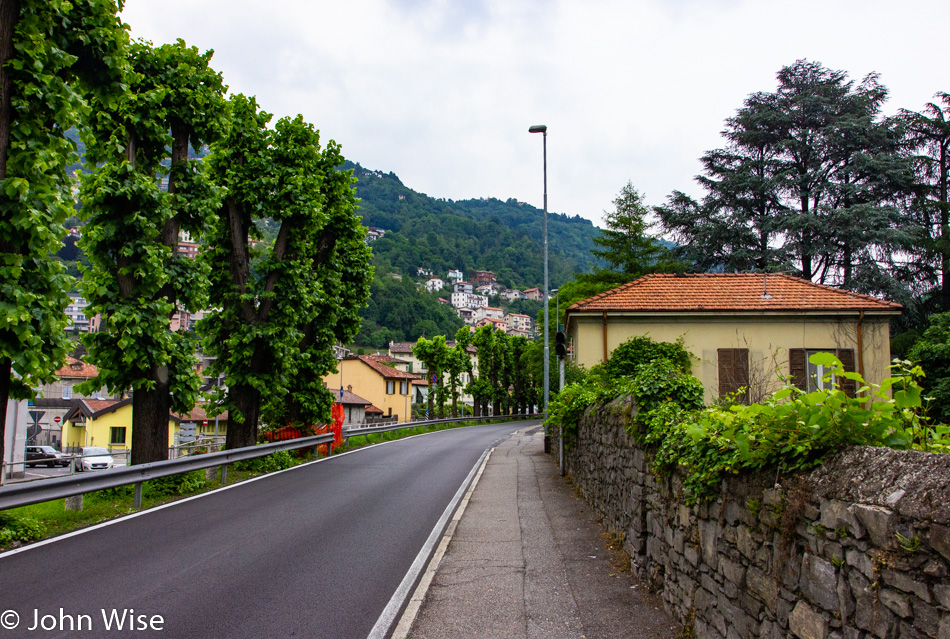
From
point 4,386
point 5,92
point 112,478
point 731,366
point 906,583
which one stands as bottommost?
point 112,478

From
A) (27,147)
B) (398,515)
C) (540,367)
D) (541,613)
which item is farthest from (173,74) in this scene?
(540,367)

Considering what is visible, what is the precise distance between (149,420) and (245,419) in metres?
4.84

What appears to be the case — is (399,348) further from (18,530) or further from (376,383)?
(18,530)

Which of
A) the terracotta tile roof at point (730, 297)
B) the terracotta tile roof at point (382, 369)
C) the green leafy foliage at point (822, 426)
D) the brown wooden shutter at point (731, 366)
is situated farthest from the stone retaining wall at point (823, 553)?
the terracotta tile roof at point (382, 369)

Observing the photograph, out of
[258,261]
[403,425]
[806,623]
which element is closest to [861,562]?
[806,623]

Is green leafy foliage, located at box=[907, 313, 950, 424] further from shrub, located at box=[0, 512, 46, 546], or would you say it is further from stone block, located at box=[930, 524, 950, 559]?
shrub, located at box=[0, 512, 46, 546]

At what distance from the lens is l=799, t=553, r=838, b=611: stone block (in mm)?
3189

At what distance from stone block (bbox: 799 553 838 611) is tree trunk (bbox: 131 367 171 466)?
40.2 feet

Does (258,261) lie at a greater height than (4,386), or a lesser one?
greater

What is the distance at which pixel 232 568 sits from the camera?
7.04 meters

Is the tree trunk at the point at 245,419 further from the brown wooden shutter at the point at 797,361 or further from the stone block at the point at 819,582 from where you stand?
the stone block at the point at 819,582

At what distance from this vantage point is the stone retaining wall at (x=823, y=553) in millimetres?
2627

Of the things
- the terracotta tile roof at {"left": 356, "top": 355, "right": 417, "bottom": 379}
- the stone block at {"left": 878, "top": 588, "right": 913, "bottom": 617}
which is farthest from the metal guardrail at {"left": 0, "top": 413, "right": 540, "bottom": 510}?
the terracotta tile roof at {"left": 356, "top": 355, "right": 417, "bottom": 379}

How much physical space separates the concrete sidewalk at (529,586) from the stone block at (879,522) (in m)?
2.95
